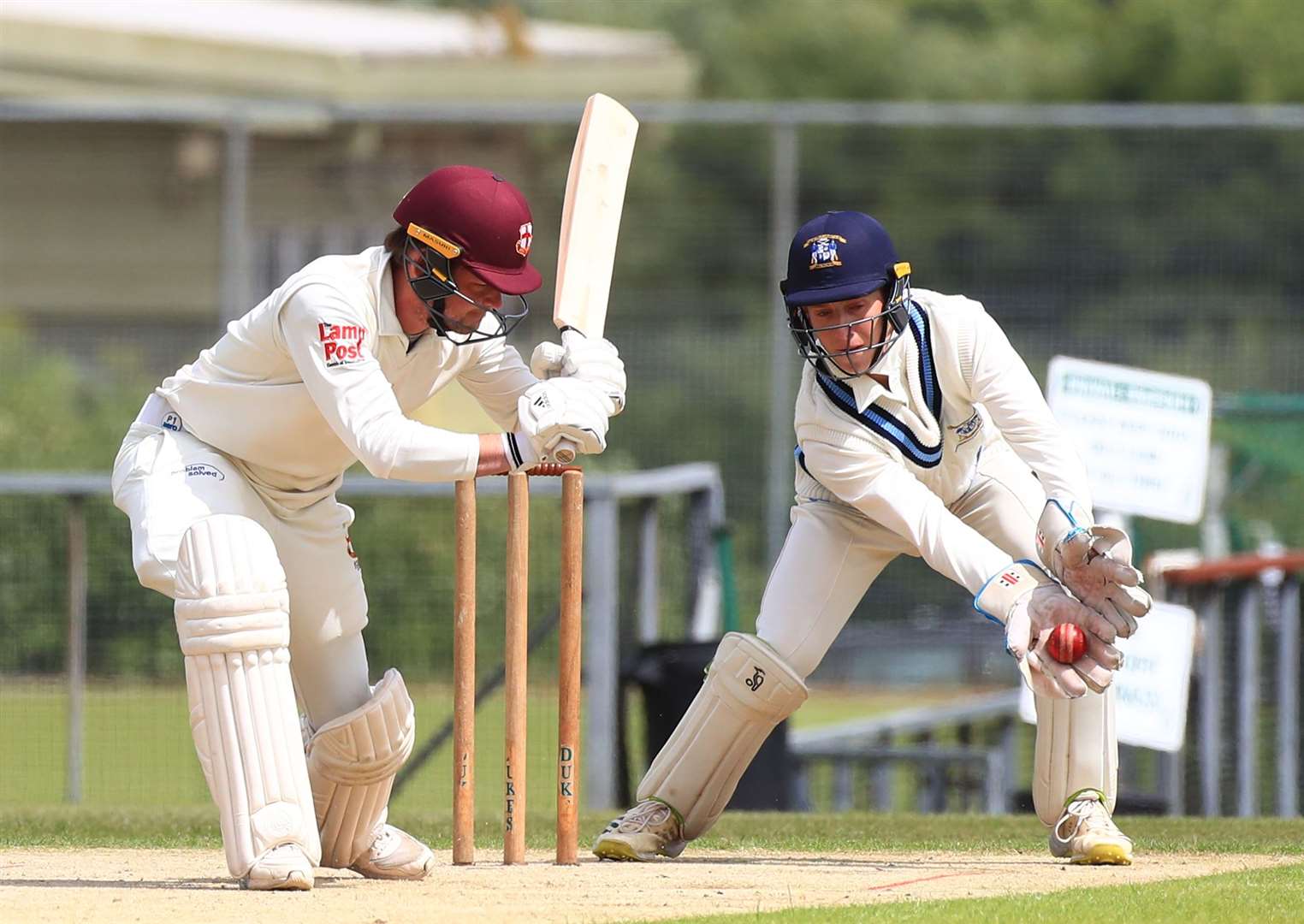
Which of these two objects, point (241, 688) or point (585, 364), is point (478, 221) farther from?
point (241, 688)

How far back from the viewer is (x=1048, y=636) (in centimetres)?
556

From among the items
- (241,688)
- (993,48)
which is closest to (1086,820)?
(241,688)

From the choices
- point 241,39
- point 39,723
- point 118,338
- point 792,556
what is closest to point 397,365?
point 792,556

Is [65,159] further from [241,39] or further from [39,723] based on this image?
[39,723]

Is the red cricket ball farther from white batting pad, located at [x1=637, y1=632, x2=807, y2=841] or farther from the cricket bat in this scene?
the cricket bat

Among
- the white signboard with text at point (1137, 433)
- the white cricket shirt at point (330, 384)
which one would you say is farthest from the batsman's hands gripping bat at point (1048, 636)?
the white signboard with text at point (1137, 433)

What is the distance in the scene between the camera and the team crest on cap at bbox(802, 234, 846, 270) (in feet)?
19.1

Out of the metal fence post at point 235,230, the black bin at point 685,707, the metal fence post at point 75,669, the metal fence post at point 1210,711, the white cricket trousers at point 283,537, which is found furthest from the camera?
the metal fence post at point 235,230

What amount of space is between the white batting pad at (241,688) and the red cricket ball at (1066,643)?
1823mm

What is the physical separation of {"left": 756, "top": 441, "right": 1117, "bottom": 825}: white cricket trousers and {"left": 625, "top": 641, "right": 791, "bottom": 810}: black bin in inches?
96.0

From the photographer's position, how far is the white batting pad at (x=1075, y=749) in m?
5.96

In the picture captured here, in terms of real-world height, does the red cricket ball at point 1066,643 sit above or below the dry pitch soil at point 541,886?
above

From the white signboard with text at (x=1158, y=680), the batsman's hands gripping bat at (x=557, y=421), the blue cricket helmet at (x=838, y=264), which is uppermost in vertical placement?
the blue cricket helmet at (x=838, y=264)

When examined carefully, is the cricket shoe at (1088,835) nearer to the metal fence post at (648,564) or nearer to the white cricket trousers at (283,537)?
the white cricket trousers at (283,537)
